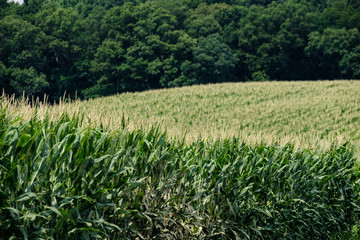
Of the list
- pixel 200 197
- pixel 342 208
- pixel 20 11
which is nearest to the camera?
pixel 200 197

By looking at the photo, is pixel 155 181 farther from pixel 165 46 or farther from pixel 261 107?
pixel 165 46

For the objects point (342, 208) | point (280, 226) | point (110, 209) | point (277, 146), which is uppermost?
point (110, 209)

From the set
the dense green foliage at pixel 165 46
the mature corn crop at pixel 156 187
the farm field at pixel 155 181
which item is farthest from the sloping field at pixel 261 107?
the dense green foliage at pixel 165 46

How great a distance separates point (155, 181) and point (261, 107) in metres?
23.0

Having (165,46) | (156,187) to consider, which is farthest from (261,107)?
(165,46)

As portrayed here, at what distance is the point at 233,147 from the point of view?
7.05 metres

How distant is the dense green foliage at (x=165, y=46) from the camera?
4509 centimetres

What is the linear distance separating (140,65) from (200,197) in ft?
141

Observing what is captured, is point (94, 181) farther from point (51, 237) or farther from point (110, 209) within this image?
point (51, 237)

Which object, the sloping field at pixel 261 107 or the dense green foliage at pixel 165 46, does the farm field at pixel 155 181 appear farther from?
the dense green foliage at pixel 165 46

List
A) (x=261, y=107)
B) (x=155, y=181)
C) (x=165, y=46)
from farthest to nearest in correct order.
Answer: (x=165, y=46), (x=261, y=107), (x=155, y=181)

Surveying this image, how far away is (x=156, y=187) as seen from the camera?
5348mm

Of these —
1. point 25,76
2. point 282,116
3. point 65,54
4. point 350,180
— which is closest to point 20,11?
point 65,54

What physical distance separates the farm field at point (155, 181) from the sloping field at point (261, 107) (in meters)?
9.44
